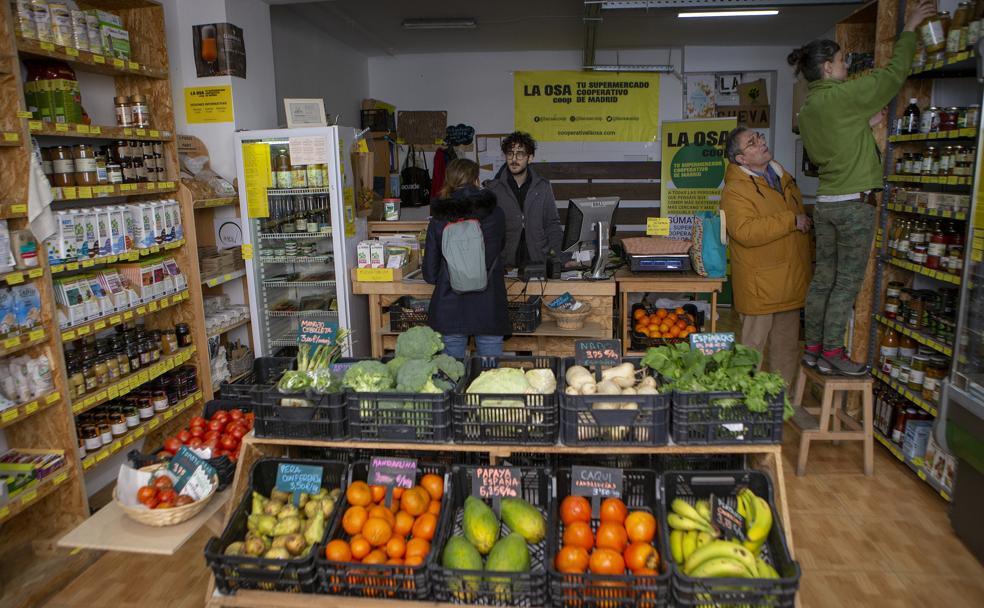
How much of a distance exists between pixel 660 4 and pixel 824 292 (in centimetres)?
266

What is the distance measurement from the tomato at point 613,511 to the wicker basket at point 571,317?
7.88 ft

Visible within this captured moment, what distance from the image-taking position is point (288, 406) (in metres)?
2.54

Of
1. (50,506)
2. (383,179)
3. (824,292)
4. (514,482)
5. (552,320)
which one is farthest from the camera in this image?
(383,179)

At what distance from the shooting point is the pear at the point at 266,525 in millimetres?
2381

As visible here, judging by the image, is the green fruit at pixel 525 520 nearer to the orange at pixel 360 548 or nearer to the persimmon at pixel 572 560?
the persimmon at pixel 572 560

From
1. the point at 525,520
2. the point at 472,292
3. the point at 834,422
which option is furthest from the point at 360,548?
the point at 834,422

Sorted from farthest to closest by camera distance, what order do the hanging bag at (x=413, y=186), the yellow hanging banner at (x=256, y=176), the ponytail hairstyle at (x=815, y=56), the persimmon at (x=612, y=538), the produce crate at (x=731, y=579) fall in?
the hanging bag at (x=413, y=186), the yellow hanging banner at (x=256, y=176), the ponytail hairstyle at (x=815, y=56), the persimmon at (x=612, y=538), the produce crate at (x=731, y=579)

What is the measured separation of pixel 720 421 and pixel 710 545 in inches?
16.8

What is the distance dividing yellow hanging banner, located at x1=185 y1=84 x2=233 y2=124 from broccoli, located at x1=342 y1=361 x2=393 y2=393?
316cm

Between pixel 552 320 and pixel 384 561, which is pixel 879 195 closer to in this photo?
pixel 552 320

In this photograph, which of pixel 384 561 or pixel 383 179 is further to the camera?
pixel 383 179

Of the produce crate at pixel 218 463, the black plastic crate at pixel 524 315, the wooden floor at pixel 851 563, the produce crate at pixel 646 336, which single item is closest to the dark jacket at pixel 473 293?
the black plastic crate at pixel 524 315

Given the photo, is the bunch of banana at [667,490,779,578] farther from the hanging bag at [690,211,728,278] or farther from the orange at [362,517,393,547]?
the hanging bag at [690,211,728,278]

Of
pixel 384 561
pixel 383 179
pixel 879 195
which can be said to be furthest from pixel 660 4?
pixel 384 561
